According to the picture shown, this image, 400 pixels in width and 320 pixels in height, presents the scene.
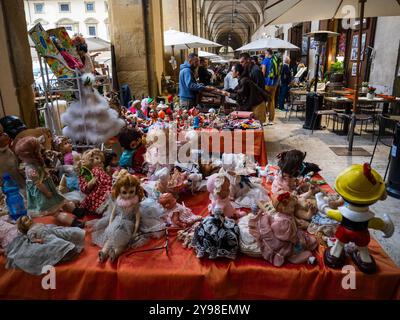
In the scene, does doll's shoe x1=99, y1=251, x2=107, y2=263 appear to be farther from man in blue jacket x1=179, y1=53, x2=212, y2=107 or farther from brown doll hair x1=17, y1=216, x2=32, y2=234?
man in blue jacket x1=179, y1=53, x2=212, y2=107

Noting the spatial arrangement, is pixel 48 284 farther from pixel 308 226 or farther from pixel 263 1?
pixel 263 1

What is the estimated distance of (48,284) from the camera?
78.8 inches

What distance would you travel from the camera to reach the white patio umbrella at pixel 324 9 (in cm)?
520

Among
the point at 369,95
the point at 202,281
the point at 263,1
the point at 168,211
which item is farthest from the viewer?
the point at 263,1

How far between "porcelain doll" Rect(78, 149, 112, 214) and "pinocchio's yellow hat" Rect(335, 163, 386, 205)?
68.2 inches

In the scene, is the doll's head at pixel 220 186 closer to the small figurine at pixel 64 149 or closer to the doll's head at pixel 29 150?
the doll's head at pixel 29 150

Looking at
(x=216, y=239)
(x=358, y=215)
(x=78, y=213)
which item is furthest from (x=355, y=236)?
(x=78, y=213)

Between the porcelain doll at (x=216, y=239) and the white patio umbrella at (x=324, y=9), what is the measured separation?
4.15m

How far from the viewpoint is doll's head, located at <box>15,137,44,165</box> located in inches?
90.4

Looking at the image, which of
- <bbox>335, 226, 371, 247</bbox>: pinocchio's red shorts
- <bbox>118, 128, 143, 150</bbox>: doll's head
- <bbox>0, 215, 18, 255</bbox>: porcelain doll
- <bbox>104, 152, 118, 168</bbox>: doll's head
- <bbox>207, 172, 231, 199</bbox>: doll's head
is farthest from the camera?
<bbox>118, 128, 143, 150</bbox>: doll's head

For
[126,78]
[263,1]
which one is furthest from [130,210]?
[263,1]

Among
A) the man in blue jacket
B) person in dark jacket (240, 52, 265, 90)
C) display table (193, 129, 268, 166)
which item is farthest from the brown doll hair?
person in dark jacket (240, 52, 265, 90)

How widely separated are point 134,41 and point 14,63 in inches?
166
